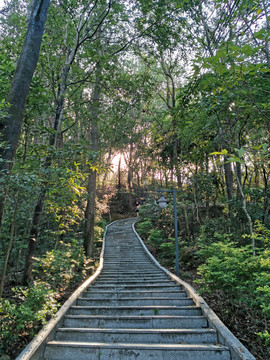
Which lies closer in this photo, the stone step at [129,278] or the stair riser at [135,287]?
the stair riser at [135,287]

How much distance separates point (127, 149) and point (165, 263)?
75.8ft

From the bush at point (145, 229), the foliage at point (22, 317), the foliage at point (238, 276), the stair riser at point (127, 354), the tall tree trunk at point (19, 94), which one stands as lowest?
the stair riser at point (127, 354)

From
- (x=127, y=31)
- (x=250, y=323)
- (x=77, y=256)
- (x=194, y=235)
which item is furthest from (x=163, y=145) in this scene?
(x=250, y=323)

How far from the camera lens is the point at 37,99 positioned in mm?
4352

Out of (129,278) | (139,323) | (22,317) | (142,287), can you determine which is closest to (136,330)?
(139,323)

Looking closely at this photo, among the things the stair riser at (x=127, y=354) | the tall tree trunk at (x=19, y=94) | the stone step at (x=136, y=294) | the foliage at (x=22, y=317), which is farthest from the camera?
the stone step at (x=136, y=294)

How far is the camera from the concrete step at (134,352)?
292 cm

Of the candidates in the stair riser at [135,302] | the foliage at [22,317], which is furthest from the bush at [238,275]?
the foliage at [22,317]

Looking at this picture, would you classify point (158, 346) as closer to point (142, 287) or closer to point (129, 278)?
point (142, 287)

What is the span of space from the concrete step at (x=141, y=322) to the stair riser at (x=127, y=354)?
837 mm

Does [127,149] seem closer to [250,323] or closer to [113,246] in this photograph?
[113,246]

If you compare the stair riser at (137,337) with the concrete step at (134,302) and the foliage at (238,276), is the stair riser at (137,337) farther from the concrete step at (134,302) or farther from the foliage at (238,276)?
the concrete step at (134,302)

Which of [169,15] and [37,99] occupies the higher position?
[169,15]

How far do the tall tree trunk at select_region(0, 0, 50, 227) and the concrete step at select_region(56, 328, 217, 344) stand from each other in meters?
2.37
